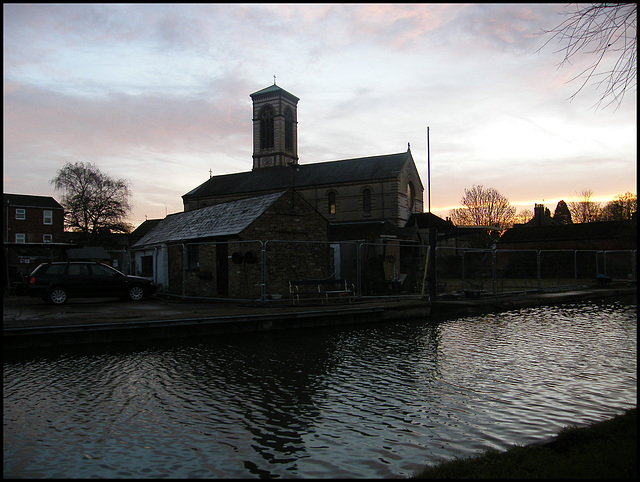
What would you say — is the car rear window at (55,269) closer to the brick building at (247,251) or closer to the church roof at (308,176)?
the brick building at (247,251)

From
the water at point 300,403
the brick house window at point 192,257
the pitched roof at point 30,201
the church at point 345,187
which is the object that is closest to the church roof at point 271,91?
the church at point 345,187

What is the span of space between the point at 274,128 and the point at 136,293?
2233 inches

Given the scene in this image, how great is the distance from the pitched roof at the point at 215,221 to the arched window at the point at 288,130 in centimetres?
4771

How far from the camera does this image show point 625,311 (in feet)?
58.7

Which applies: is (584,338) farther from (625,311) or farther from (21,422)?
(21,422)

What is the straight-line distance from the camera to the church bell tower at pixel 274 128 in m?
73.2

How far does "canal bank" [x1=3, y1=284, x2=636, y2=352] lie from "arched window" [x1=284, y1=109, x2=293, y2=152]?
187 ft

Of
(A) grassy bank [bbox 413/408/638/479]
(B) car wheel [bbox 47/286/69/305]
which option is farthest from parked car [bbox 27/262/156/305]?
(A) grassy bank [bbox 413/408/638/479]

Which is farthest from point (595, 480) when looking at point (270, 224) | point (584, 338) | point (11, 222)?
point (11, 222)

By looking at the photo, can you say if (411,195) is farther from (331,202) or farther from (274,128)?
(274,128)

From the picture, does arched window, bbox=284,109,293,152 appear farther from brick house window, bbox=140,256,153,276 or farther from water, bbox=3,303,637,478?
water, bbox=3,303,637,478

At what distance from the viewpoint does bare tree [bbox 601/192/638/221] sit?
195ft

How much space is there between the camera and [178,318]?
13.6m

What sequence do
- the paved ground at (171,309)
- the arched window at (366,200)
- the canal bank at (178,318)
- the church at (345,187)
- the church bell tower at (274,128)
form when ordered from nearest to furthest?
the canal bank at (178,318) < the paved ground at (171,309) < the church at (345,187) < the arched window at (366,200) < the church bell tower at (274,128)
